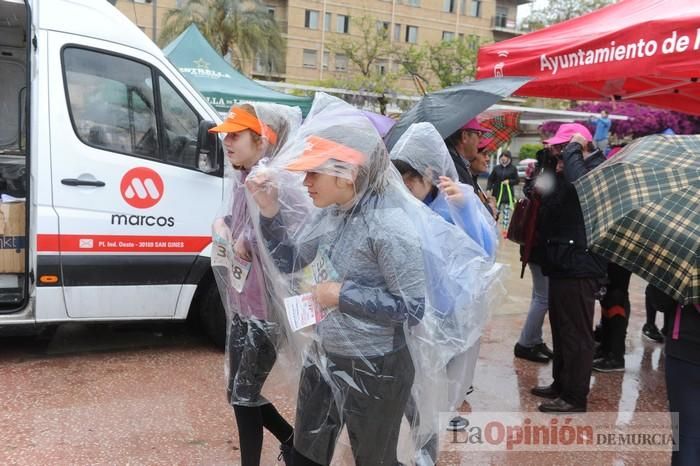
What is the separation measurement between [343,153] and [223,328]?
2.91 m

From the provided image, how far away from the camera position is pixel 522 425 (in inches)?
145

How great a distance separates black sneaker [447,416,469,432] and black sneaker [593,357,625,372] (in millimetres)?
1675

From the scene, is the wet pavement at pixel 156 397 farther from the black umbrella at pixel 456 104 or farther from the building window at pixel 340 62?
the building window at pixel 340 62

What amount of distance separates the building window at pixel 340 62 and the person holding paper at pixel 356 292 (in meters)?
41.3

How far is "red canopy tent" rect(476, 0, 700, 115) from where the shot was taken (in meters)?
3.31

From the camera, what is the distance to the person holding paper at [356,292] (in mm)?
1926

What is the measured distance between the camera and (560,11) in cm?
3344

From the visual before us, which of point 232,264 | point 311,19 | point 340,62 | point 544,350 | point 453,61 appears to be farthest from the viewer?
point 311,19

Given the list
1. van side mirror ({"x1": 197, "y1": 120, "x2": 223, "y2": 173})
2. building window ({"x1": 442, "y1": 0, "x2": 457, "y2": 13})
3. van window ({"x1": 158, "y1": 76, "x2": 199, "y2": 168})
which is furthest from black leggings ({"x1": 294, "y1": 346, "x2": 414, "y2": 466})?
building window ({"x1": 442, "y1": 0, "x2": 457, "y2": 13})

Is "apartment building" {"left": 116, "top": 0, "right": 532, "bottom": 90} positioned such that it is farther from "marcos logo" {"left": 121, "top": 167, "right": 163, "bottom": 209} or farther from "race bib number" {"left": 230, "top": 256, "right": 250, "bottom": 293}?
"race bib number" {"left": 230, "top": 256, "right": 250, "bottom": 293}

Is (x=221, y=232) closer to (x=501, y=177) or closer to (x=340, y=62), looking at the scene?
(x=501, y=177)

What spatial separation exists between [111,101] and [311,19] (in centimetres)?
4193

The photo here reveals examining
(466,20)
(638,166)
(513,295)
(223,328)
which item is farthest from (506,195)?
(466,20)

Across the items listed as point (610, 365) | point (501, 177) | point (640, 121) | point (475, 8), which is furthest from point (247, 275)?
point (475, 8)
